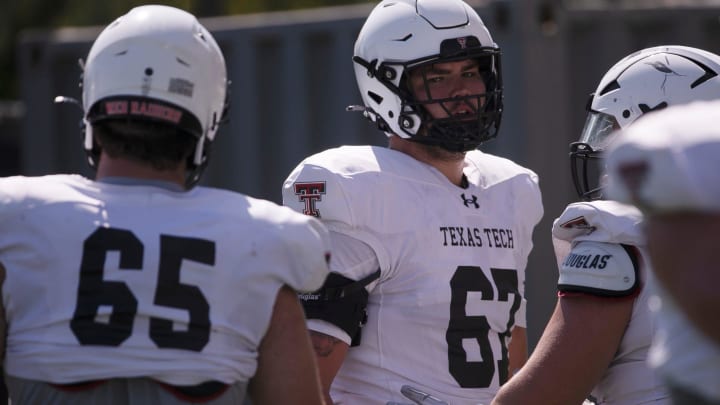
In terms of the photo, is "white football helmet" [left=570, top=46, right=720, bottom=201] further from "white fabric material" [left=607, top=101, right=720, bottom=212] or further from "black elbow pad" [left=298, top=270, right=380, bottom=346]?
"white fabric material" [left=607, top=101, right=720, bottom=212]

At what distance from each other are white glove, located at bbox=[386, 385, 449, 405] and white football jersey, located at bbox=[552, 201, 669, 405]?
1.38 feet

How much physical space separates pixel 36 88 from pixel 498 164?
514 centimetres

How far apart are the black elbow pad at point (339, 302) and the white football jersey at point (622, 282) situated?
55 centimetres

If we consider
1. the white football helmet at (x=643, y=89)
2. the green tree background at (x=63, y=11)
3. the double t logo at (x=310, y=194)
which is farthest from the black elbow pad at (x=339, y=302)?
the green tree background at (x=63, y=11)

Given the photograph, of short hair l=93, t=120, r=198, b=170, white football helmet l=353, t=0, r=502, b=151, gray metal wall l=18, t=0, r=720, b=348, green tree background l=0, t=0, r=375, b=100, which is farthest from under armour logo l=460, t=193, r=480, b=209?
green tree background l=0, t=0, r=375, b=100

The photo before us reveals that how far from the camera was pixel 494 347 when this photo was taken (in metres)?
3.19

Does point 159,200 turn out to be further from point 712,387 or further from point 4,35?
point 4,35

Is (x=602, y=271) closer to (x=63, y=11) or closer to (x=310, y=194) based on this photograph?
(x=310, y=194)

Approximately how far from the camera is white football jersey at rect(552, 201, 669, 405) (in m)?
2.64

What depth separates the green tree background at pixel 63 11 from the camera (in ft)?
41.7

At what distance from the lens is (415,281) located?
311cm

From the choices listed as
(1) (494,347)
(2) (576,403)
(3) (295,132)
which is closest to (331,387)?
(1) (494,347)

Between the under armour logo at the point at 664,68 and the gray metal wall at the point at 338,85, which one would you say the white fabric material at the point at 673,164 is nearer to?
the under armour logo at the point at 664,68

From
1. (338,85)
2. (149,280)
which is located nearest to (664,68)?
(149,280)
